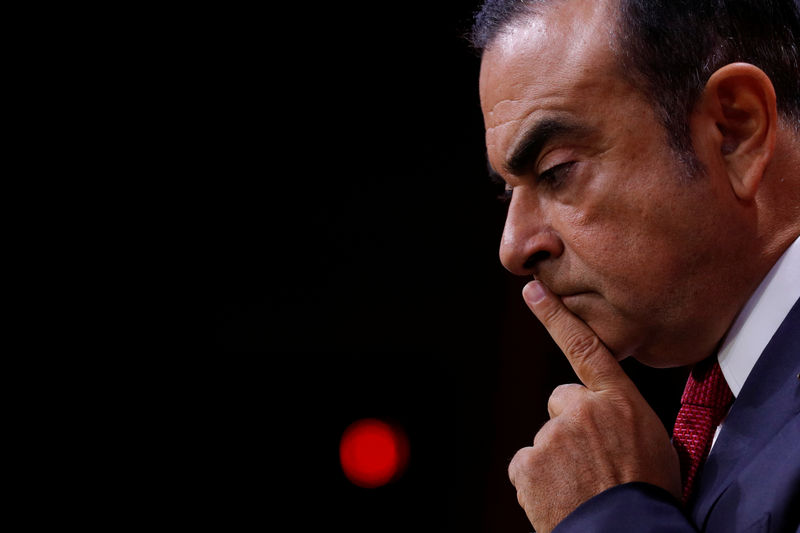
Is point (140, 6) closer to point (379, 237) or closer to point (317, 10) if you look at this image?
point (317, 10)

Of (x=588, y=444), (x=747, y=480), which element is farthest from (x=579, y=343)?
(x=747, y=480)

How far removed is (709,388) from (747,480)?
7.9 inches

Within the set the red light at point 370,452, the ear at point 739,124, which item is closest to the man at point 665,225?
the ear at point 739,124

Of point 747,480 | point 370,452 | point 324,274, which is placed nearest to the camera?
Result: point 747,480

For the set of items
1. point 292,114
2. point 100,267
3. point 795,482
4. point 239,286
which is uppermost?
point 292,114

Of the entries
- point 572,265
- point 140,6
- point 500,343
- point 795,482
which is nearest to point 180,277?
point 140,6

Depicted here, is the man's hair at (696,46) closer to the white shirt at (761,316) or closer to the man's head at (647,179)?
the man's head at (647,179)

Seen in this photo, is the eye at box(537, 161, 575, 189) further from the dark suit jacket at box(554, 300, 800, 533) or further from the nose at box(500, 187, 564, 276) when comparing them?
the dark suit jacket at box(554, 300, 800, 533)

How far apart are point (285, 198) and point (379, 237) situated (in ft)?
1.35

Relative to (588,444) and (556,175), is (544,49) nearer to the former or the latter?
(556,175)

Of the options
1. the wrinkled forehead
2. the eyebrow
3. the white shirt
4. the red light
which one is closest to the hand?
the white shirt

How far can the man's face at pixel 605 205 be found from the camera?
104cm

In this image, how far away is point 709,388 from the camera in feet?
3.68

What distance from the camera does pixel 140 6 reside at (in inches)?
113
